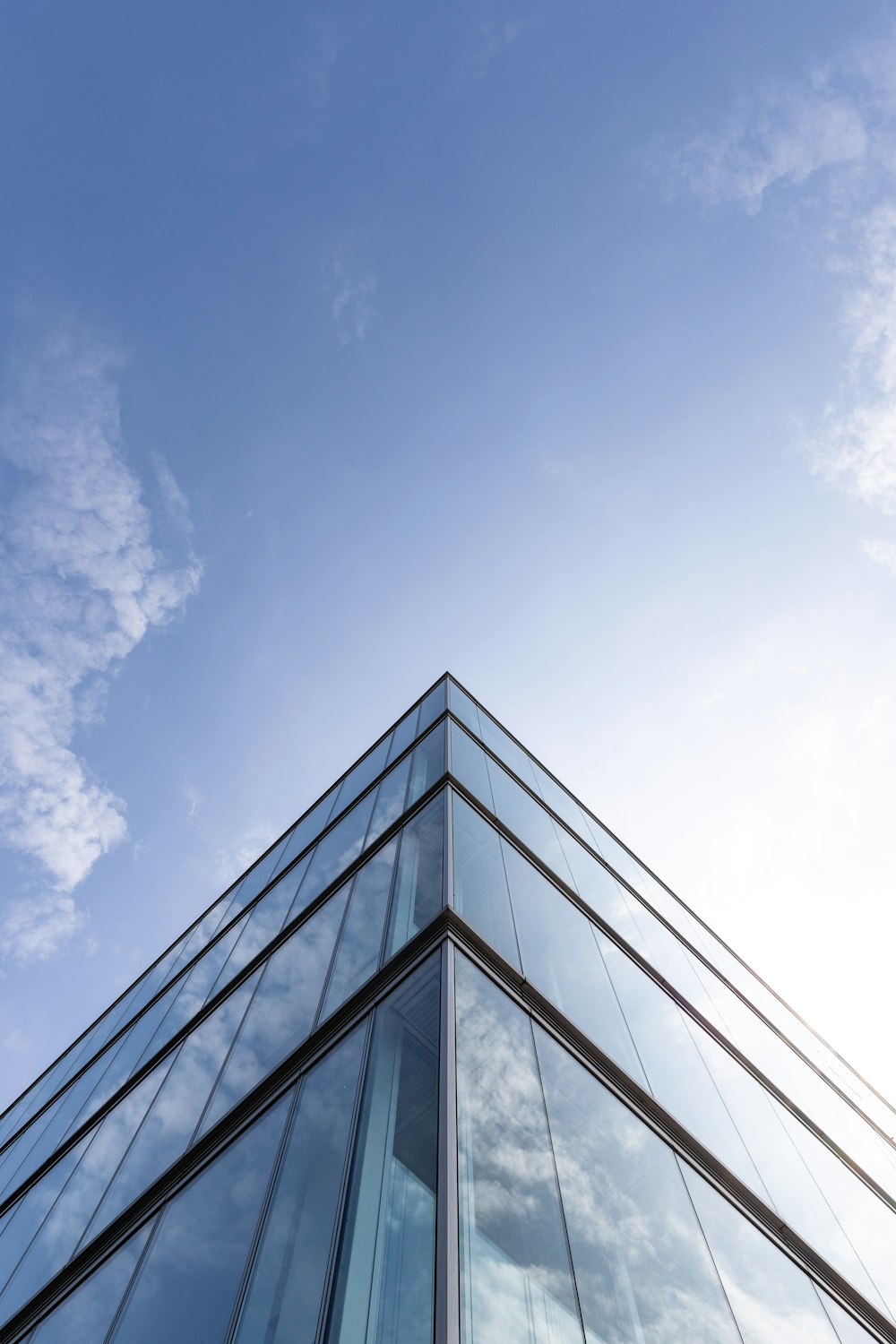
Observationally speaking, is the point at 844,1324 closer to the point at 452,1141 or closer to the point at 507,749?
the point at 452,1141

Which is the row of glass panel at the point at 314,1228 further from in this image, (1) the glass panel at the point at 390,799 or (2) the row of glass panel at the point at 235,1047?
(1) the glass panel at the point at 390,799

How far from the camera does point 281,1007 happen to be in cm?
822

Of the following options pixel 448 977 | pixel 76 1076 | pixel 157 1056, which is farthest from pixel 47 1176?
pixel 448 977

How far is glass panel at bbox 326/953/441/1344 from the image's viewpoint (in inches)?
150

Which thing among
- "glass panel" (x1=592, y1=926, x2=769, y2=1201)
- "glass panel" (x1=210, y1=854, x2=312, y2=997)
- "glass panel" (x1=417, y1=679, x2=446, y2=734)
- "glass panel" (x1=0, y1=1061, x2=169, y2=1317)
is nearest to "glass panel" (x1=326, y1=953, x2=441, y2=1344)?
"glass panel" (x1=592, y1=926, x2=769, y2=1201)

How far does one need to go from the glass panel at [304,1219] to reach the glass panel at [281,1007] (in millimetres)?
1395

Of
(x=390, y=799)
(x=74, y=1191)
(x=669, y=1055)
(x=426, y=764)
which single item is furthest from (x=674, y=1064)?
(x=74, y=1191)

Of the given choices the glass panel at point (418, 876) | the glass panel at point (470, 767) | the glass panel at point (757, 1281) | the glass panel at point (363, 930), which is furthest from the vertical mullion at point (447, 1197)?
the glass panel at point (470, 767)

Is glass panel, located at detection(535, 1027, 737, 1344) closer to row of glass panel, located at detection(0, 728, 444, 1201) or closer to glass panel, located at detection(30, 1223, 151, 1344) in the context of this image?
glass panel, located at detection(30, 1223, 151, 1344)

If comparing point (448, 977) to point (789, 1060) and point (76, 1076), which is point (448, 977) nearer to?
point (789, 1060)

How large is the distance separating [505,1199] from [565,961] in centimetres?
378

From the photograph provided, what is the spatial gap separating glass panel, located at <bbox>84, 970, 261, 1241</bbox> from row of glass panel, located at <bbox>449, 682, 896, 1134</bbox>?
5.70 m

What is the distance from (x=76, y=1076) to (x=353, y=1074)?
1442cm

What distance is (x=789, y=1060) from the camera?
43.5 ft
